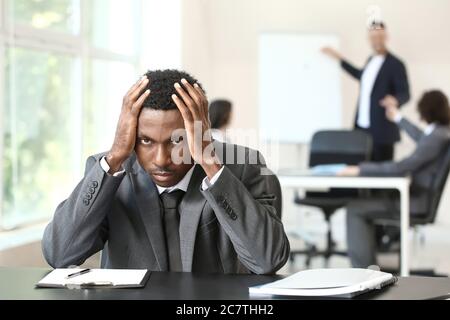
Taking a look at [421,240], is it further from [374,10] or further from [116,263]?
[116,263]

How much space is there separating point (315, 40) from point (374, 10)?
0.69m

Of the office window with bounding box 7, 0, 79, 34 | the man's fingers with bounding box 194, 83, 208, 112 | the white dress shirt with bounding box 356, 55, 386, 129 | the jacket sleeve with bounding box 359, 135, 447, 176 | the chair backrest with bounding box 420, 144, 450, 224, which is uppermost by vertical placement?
the office window with bounding box 7, 0, 79, 34

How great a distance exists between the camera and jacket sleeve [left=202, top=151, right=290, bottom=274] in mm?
1837

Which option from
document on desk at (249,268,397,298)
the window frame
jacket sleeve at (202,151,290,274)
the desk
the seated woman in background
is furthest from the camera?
the seated woman in background

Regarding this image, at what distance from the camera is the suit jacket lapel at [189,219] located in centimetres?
191

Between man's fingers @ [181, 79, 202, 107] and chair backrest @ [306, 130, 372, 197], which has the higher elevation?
man's fingers @ [181, 79, 202, 107]

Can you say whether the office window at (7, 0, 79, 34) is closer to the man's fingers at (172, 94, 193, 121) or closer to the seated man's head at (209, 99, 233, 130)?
the seated man's head at (209, 99, 233, 130)

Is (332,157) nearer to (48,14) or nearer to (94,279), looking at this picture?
(48,14)

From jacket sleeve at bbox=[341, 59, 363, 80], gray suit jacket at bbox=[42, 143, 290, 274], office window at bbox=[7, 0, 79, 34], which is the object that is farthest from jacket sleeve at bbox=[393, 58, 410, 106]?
gray suit jacket at bbox=[42, 143, 290, 274]

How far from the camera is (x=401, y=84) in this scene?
21.9 feet

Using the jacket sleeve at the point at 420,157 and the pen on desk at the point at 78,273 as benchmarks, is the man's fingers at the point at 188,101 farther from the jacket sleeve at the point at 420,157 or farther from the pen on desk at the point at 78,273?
the jacket sleeve at the point at 420,157

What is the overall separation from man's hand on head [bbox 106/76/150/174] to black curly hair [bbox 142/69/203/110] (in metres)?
0.01

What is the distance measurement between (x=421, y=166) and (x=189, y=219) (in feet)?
10.7
